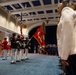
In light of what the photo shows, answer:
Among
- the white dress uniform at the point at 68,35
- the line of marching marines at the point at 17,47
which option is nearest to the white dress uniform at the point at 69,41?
the white dress uniform at the point at 68,35

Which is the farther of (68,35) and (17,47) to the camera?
(17,47)

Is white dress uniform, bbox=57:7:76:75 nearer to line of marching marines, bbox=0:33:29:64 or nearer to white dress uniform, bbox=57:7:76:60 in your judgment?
white dress uniform, bbox=57:7:76:60

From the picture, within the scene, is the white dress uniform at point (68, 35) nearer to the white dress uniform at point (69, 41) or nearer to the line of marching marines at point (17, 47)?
the white dress uniform at point (69, 41)

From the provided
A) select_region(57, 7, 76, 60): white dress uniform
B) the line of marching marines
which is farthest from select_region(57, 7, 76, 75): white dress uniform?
the line of marching marines

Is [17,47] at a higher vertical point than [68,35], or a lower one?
lower

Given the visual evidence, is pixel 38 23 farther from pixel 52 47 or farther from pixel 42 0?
pixel 42 0

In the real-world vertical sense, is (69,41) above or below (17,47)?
above

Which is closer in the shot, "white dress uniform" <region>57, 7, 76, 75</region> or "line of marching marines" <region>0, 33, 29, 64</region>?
"white dress uniform" <region>57, 7, 76, 75</region>

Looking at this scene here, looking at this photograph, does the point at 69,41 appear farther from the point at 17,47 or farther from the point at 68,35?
the point at 17,47

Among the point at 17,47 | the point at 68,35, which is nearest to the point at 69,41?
the point at 68,35

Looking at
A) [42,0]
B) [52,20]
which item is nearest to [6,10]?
[42,0]

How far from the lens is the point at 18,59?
6.94 meters

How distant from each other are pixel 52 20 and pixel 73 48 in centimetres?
1836

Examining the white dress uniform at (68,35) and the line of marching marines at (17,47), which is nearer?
the white dress uniform at (68,35)
